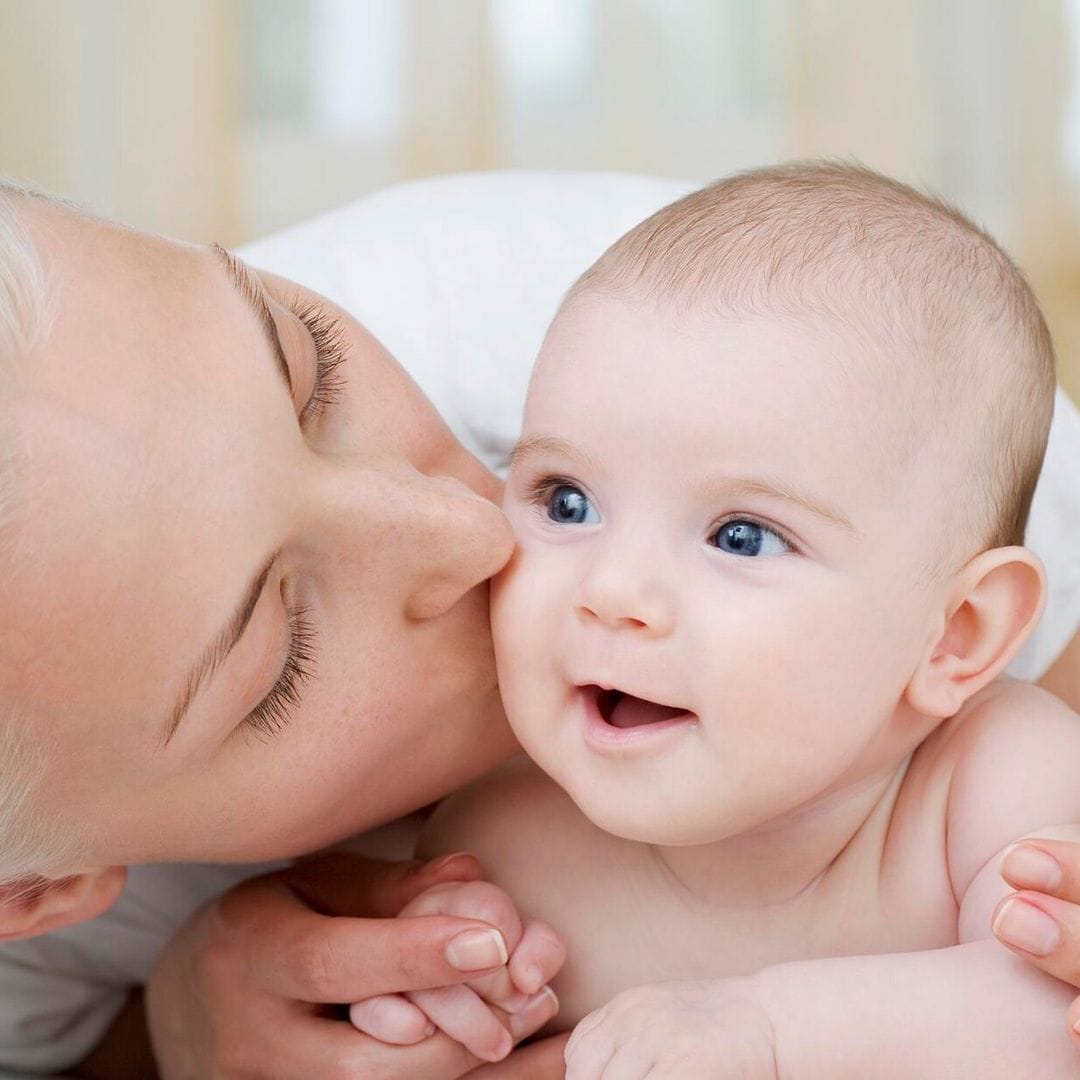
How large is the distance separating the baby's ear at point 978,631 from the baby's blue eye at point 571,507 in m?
0.29

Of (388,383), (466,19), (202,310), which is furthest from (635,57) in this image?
(202,310)

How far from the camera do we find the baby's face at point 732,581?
1062 millimetres

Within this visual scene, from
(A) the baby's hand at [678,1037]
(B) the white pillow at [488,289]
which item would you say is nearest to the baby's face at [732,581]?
(A) the baby's hand at [678,1037]

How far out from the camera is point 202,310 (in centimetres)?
108

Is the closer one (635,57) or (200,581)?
(200,581)

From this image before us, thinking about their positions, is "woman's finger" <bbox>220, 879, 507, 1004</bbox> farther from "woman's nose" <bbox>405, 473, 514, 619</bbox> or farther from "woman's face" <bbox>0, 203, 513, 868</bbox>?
"woman's nose" <bbox>405, 473, 514, 619</bbox>

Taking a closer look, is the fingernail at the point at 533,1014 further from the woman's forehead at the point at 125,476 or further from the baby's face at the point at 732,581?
the woman's forehead at the point at 125,476

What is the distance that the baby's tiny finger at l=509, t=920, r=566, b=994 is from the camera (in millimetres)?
1253

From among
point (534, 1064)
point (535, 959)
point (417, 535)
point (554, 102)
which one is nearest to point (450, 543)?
point (417, 535)

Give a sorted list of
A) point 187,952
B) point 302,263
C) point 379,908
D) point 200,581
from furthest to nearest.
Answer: point 302,263 → point 187,952 → point 379,908 → point 200,581

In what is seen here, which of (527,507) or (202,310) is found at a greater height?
(202,310)

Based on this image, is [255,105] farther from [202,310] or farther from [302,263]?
[202,310]

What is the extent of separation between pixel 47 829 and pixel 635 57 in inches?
88.8

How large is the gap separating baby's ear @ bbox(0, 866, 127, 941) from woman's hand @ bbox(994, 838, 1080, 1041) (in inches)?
30.6
